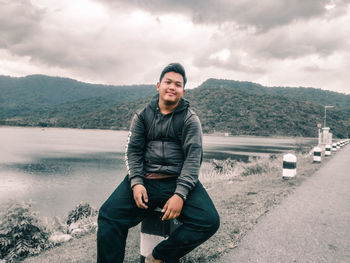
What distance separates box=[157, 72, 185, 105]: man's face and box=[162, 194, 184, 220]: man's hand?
0.92 m

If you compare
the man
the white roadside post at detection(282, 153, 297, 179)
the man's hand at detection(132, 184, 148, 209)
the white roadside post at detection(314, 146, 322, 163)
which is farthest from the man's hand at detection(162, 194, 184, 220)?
the white roadside post at detection(314, 146, 322, 163)

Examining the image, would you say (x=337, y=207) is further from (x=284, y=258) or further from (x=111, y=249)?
(x=111, y=249)

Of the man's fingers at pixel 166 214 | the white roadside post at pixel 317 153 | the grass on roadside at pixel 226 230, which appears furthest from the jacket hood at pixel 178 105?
the white roadside post at pixel 317 153

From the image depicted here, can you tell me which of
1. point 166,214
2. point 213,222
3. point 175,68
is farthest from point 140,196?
point 175,68

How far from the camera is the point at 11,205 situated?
488cm

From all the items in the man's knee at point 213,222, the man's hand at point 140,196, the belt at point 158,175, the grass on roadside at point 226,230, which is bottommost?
the grass on roadside at point 226,230

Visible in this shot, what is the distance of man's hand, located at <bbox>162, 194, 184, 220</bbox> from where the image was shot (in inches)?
94.4

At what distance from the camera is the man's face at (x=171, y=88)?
2844 millimetres

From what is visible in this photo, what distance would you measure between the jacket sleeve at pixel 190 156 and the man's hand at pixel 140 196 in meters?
0.28

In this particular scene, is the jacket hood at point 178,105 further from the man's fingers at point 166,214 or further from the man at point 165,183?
the man's fingers at point 166,214

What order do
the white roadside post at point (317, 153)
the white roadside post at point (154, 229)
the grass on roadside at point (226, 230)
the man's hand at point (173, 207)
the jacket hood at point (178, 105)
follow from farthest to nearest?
the white roadside post at point (317, 153) < the grass on roadside at point (226, 230) < the jacket hood at point (178, 105) < the white roadside post at point (154, 229) < the man's hand at point (173, 207)

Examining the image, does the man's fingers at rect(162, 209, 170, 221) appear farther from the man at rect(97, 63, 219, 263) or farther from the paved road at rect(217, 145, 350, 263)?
the paved road at rect(217, 145, 350, 263)

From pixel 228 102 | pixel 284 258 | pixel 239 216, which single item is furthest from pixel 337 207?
pixel 228 102

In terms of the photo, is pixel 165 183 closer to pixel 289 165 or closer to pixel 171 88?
pixel 171 88
